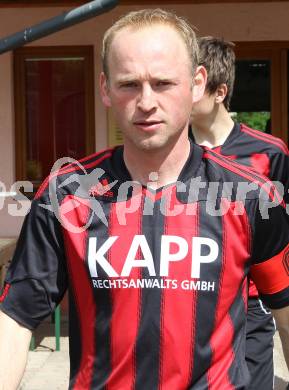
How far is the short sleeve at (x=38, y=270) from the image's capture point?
1962mm

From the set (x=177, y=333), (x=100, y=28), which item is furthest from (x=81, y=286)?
(x=100, y=28)

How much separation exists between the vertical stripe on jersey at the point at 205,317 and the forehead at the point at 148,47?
→ 43cm

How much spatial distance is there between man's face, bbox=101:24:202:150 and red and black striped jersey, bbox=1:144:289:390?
0.54 feet

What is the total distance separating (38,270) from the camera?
1.96m

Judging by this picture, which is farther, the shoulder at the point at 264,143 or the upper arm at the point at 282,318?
the shoulder at the point at 264,143

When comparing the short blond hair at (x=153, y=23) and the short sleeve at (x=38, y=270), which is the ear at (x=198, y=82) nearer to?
the short blond hair at (x=153, y=23)

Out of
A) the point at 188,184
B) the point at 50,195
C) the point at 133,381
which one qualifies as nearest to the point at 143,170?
the point at 188,184

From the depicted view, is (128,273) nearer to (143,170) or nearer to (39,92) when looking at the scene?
(143,170)

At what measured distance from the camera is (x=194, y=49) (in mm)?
1999

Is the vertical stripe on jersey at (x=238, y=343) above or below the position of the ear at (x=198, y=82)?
below

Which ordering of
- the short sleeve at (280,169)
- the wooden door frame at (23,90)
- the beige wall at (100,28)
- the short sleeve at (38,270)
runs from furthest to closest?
the wooden door frame at (23,90) < the beige wall at (100,28) < the short sleeve at (280,169) < the short sleeve at (38,270)

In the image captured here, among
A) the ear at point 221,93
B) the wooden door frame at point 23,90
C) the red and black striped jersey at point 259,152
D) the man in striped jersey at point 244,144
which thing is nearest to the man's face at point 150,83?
the man in striped jersey at point 244,144

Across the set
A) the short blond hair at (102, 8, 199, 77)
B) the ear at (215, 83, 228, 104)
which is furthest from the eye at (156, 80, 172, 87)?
the ear at (215, 83, 228, 104)

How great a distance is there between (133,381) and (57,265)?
0.35 metres
